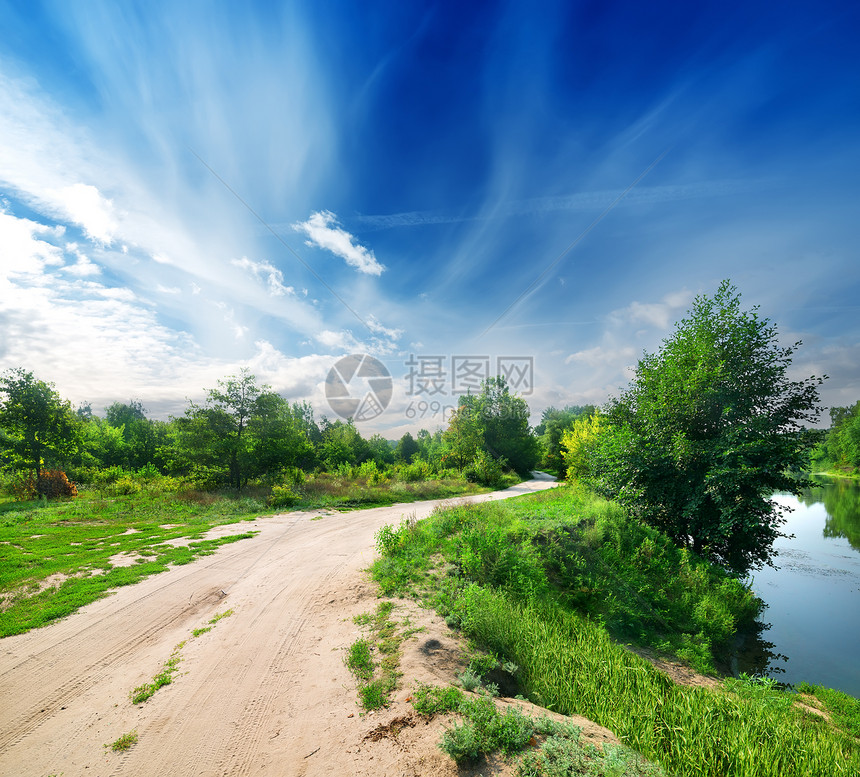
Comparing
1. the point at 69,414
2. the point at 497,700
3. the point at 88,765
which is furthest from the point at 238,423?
the point at 497,700

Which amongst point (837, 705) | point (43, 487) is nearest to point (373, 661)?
point (837, 705)

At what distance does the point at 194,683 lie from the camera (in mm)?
4500

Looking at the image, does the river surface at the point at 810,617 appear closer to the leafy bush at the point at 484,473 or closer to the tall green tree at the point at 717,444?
the tall green tree at the point at 717,444

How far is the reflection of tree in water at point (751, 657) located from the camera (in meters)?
7.75

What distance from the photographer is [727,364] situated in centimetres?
1188

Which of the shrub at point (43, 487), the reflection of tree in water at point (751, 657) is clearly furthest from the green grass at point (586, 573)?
the shrub at point (43, 487)

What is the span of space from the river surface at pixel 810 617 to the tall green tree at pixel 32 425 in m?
33.4

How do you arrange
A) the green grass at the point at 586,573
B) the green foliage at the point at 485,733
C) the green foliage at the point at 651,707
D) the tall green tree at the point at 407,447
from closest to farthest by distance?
the green foliage at the point at 485,733
the green foliage at the point at 651,707
the green grass at the point at 586,573
the tall green tree at the point at 407,447

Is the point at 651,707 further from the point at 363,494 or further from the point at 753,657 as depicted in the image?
the point at 363,494

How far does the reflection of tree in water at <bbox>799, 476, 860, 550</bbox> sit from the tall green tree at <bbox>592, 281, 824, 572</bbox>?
7.71 ft

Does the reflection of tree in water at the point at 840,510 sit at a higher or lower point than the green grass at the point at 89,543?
lower

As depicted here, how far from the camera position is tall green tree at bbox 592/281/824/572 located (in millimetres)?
10445

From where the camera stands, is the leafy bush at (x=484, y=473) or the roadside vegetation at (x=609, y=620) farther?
the leafy bush at (x=484, y=473)

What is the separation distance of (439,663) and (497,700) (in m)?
0.90
